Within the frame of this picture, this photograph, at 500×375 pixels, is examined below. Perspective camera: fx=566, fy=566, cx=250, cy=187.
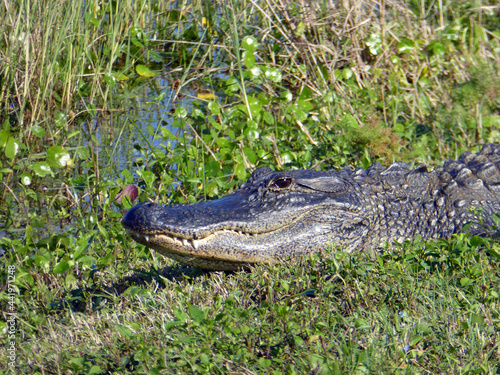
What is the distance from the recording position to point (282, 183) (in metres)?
3.27

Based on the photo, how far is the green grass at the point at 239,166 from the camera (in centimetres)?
226

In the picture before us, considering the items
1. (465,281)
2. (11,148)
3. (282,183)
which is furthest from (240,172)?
(465,281)

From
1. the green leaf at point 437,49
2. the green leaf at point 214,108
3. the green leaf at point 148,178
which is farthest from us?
the green leaf at point 437,49

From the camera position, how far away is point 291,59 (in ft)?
18.3

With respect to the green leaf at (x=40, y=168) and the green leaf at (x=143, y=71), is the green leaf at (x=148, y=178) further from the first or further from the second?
the green leaf at (x=143, y=71)

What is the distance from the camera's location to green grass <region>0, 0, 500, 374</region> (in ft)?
7.42

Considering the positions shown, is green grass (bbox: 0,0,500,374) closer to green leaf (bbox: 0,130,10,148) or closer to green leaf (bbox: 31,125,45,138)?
green leaf (bbox: 0,130,10,148)

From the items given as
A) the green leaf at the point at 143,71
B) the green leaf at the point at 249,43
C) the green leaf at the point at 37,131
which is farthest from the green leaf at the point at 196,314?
the green leaf at the point at 143,71

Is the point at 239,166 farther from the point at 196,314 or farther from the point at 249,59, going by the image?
the point at 196,314

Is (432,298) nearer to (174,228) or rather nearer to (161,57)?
(174,228)

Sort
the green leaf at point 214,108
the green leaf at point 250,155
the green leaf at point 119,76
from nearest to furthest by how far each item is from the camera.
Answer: the green leaf at point 250,155 → the green leaf at point 214,108 → the green leaf at point 119,76

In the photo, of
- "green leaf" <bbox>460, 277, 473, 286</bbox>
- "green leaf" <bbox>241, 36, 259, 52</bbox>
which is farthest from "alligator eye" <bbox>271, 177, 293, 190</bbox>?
"green leaf" <bbox>241, 36, 259, 52</bbox>

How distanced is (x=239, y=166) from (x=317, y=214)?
1324 millimetres

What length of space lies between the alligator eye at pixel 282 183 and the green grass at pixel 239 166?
47 centimetres
